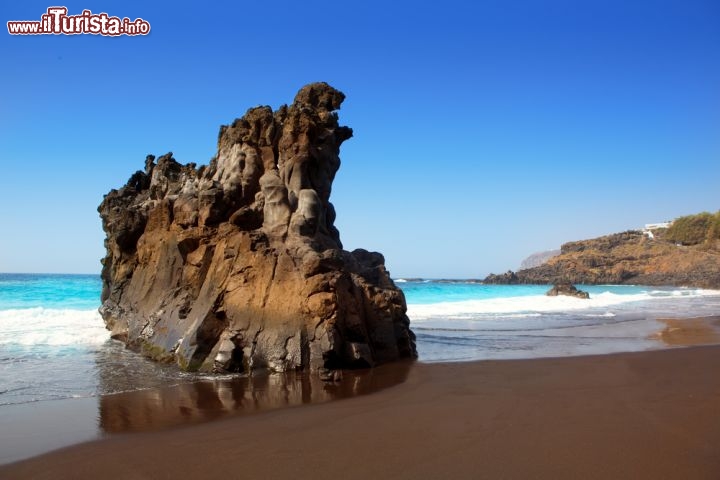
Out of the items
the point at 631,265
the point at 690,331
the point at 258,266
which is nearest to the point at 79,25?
the point at 258,266

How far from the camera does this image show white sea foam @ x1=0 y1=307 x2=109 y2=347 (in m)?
14.7

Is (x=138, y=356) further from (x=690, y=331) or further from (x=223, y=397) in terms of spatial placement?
(x=690, y=331)

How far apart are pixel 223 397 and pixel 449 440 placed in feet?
13.0

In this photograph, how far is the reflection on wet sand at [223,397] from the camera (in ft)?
23.4

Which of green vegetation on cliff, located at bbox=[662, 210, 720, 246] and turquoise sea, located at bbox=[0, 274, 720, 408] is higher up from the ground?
green vegetation on cliff, located at bbox=[662, 210, 720, 246]

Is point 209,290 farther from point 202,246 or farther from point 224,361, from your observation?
point 224,361

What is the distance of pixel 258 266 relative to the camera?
1118 cm

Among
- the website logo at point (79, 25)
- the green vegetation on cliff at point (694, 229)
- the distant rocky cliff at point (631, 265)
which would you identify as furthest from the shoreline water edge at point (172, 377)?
the green vegetation on cliff at point (694, 229)

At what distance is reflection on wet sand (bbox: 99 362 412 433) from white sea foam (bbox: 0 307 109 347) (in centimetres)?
716

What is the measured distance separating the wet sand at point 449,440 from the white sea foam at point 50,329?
998 centimetres

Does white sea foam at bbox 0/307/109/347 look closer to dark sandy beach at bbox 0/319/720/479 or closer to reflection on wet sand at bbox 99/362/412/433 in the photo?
reflection on wet sand at bbox 99/362/412/433

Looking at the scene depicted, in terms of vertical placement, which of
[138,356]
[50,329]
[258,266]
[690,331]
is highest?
[258,266]

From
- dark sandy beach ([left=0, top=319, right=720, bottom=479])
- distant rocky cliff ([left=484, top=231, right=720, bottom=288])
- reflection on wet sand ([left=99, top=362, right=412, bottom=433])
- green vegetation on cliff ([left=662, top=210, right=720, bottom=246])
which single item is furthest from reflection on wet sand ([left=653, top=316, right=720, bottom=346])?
green vegetation on cliff ([left=662, top=210, right=720, bottom=246])

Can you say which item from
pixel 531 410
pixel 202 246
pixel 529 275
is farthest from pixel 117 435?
pixel 529 275
